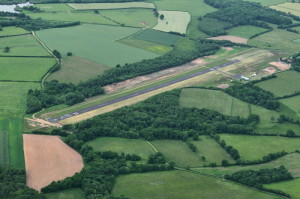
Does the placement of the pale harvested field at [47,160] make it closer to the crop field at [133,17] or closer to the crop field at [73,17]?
the crop field at [73,17]

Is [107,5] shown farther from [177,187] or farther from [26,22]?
[177,187]

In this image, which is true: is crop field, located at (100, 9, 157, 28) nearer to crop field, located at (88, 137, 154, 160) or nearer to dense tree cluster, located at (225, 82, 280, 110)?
dense tree cluster, located at (225, 82, 280, 110)

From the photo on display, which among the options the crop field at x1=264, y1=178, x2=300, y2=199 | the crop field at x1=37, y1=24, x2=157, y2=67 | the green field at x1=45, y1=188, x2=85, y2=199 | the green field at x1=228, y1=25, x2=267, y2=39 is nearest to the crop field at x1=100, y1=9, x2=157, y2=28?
the crop field at x1=37, y1=24, x2=157, y2=67

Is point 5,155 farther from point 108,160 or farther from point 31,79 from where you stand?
point 31,79

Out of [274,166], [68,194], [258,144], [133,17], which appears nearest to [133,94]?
[258,144]

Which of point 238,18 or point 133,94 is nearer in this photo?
point 133,94

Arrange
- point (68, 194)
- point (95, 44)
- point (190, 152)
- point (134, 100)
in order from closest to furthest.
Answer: point (68, 194)
point (190, 152)
point (134, 100)
point (95, 44)
